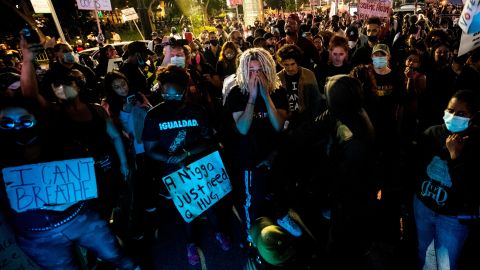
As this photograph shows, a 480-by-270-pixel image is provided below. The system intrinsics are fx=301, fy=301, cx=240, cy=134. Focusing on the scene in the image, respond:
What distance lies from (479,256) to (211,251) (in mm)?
2729

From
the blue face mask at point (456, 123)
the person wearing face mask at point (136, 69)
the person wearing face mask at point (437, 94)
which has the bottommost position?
the person wearing face mask at point (437, 94)

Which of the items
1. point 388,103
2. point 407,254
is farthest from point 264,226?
point 388,103

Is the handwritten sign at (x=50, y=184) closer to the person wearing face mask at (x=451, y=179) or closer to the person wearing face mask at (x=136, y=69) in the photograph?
the person wearing face mask at (x=136, y=69)

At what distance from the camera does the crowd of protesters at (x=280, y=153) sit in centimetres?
241

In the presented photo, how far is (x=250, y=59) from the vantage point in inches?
120

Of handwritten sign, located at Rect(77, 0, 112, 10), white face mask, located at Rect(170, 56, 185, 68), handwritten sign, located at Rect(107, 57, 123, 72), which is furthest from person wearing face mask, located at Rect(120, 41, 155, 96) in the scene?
handwritten sign, located at Rect(77, 0, 112, 10)

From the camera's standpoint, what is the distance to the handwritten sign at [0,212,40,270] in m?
2.44

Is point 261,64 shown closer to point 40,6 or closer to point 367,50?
point 367,50

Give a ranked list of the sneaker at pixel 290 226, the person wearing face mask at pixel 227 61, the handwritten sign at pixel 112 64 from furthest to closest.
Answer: the handwritten sign at pixel 112 64 → the person wearing face mask at pixel 227 61 → the sneaker at pixel 290 226

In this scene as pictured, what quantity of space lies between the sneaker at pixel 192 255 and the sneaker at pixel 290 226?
135 centimetres

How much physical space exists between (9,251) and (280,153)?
8.56 feet

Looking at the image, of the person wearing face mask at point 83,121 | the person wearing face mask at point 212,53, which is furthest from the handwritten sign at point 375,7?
the person wearing face mask at point 83,121

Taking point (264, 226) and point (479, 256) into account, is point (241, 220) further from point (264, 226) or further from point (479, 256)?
point (479, 256)

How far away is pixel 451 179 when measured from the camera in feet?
7.74
